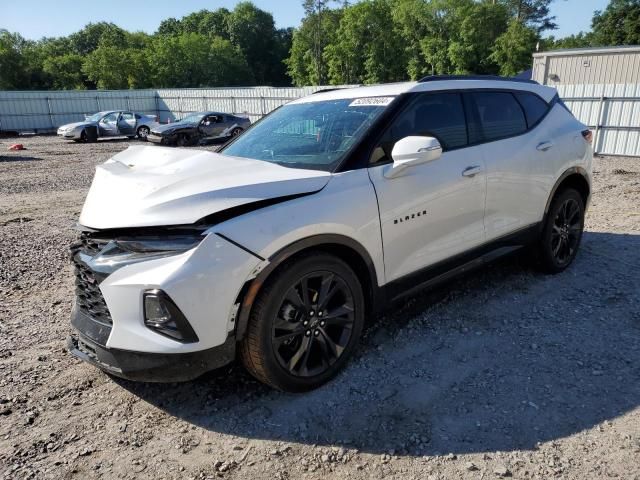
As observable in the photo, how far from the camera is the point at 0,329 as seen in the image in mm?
3969

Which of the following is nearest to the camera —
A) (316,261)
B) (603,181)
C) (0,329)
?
(316,261)

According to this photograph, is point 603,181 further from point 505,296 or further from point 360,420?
point 360,420

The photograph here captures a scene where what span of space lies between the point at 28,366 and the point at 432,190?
306cm

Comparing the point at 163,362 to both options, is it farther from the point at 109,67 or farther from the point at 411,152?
the point at 109,67

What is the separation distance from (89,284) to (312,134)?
179 cm

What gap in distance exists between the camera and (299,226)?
8.84 ft

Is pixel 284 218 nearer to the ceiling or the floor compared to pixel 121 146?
nearer to the ceiling

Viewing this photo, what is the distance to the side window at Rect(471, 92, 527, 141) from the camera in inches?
156

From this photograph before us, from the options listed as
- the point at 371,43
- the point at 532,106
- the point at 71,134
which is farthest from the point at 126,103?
the point at 371,43

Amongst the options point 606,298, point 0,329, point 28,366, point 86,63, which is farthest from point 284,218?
point 86,63

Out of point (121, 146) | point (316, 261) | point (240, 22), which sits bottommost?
point (121, 146)

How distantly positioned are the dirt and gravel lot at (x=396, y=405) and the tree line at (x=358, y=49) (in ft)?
168

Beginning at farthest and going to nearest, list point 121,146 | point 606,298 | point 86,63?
point 86,63 → point 121,146 → point 606,298

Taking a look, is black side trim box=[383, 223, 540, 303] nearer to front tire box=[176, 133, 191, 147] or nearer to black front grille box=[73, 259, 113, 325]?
black front grille box=[73, 259, 113, 325]
